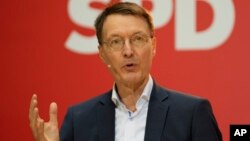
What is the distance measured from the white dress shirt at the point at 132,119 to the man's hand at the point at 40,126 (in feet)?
0.70

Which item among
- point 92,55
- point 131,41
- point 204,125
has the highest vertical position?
point 131,41

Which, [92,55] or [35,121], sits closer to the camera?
[35,121]

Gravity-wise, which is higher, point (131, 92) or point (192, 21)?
point (192, 21)

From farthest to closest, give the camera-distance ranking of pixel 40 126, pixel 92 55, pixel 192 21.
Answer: pixel 92 55 < pixel 192 21 < pixel 40 126

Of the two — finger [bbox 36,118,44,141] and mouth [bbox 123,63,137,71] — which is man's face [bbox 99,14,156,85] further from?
finger [bbox 36,118,44,141]

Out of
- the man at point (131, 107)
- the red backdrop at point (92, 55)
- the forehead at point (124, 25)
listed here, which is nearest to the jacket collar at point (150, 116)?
the man at point (131, 107)

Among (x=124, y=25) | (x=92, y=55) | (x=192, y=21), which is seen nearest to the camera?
(x=124, y=25)

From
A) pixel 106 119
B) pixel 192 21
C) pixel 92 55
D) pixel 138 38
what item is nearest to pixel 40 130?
pixel 106 119

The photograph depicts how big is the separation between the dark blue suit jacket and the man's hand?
12cm

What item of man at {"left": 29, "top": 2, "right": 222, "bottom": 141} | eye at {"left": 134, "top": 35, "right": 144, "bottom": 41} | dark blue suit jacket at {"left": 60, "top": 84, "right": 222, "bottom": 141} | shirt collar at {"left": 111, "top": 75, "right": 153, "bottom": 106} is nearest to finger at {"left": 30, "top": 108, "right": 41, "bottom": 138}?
man at {"left": 29, "top": 2, "right": 222, "bottom": 141}

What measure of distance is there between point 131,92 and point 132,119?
10 cm

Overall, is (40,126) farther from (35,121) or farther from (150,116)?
(150,116)

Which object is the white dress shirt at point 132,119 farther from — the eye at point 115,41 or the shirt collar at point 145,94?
the eye at point 115,41

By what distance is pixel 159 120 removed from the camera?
1856mm
